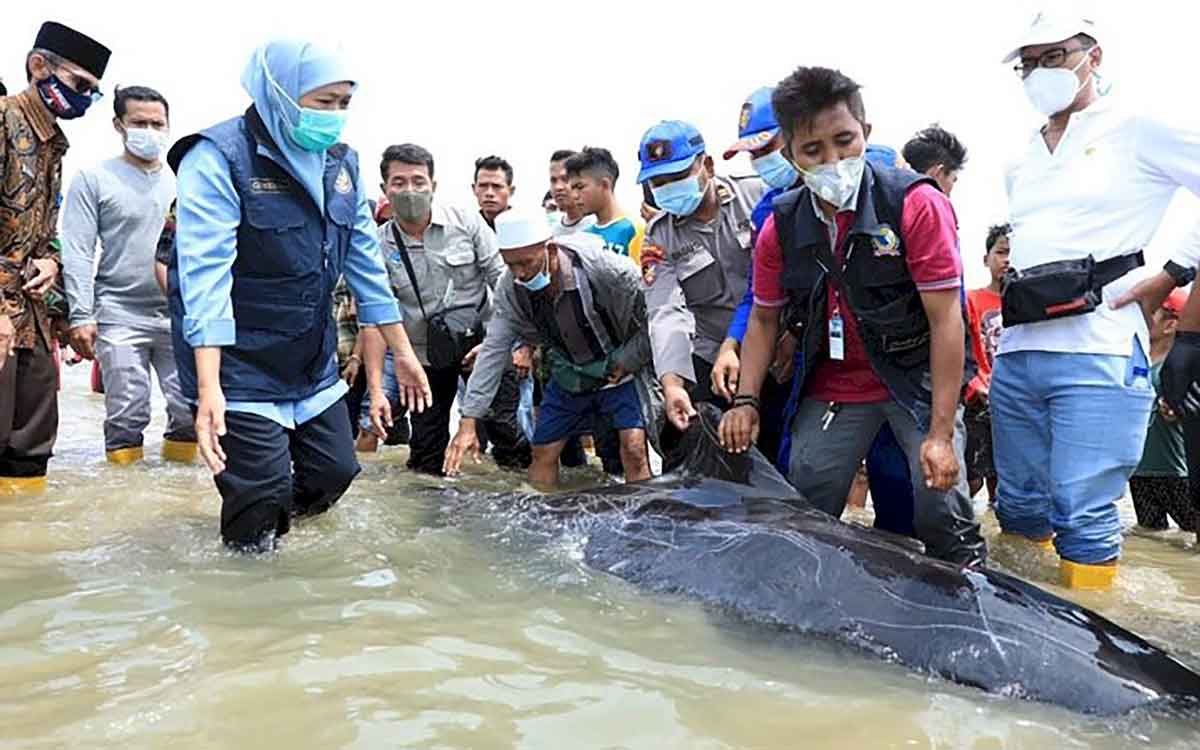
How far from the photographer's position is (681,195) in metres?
4.52

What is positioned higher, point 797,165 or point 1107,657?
point 797,165

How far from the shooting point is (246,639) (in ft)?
8.89

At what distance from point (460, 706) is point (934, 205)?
232cm

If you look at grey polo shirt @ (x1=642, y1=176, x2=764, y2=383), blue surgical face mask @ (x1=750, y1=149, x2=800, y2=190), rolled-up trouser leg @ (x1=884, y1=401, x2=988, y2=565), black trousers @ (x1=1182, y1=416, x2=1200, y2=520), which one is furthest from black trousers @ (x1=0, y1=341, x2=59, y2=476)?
black trousers @ (x1=1182, y1=416, x2=1200, y2=520)

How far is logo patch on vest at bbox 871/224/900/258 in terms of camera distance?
3.39m

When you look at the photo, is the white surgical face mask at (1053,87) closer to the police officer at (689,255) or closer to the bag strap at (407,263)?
the police officer at (689,255)

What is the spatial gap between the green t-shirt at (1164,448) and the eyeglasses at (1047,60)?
2727 mm

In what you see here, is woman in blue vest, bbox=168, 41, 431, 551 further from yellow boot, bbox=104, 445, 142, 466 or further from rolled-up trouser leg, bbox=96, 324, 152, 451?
yellow boot, bbox=104, 445, 142, 466

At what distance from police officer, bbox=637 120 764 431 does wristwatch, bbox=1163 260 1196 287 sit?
69.0 inches

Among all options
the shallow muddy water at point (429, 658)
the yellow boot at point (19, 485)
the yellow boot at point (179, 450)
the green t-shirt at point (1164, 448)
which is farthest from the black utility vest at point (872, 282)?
the yellow boot at point (179, 450)

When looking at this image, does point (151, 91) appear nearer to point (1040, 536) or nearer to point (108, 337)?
point (108, 337)

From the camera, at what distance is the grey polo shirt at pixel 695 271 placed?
15.2 ft

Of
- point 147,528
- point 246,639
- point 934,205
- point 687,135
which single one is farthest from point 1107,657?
point 147,528

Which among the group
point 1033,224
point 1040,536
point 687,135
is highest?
point 687,135
